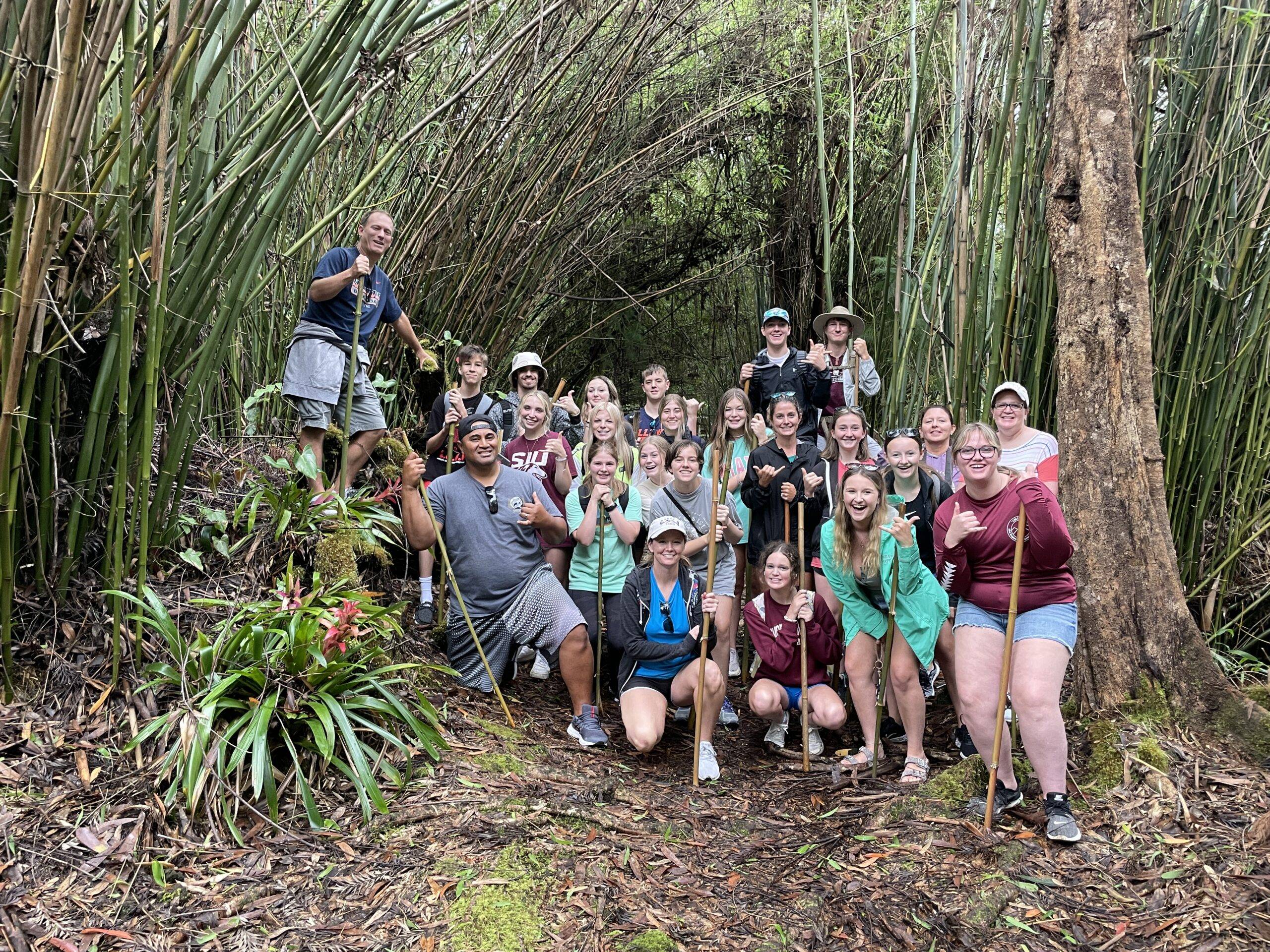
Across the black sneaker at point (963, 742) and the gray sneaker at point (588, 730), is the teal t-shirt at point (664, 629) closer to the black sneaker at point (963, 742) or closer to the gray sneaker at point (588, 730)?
the gray sneaker at point (588, 730)

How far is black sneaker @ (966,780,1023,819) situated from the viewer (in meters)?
2.67

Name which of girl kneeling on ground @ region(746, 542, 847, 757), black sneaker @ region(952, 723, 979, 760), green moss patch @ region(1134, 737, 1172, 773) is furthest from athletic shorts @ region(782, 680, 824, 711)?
green moss patch @ region(1134, 737, 1172, 773)

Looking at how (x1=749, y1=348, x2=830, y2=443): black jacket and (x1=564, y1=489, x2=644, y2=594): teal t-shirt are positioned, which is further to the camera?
(x1=749, y1=348, x2=830, y2=443): black jacket

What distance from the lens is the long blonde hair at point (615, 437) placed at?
3.87 meters

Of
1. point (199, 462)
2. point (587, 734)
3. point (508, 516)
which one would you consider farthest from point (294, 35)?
point (587, 734)

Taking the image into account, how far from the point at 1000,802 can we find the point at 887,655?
0.62 meters

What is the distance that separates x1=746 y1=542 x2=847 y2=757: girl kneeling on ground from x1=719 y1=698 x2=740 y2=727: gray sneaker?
0.64 feet

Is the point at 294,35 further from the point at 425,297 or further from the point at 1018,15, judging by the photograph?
the point at 1018,15

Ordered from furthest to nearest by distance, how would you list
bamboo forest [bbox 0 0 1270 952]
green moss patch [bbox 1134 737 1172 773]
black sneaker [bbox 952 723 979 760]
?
black sneaker [bbox 952 723 979 760] → green moss patch [bbox 1134 737 1172 773] → bamboo forest [bbox 0 0 1270 952]

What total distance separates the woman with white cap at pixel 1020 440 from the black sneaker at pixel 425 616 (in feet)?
7.41

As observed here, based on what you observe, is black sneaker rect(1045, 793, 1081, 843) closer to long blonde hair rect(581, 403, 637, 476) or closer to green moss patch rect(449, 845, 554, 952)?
green moss patch rect(449, 845, 554, 952)

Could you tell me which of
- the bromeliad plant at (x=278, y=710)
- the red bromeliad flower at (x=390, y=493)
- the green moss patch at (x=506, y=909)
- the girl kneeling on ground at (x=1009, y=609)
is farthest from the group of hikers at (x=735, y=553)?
the green moss patch at (x=506, y=909)

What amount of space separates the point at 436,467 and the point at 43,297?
2189 millimetres

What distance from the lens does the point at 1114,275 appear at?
2.91 metres
